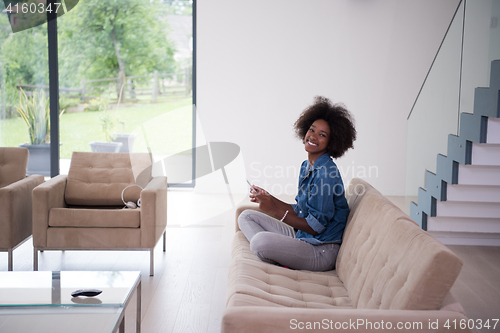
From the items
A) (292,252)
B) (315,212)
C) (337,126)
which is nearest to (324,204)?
(315,212)

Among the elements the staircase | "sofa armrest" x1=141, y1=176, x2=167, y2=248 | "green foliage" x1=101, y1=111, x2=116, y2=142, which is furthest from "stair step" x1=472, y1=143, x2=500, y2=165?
"green foliage" x1=101, y1=111, x2=116, y2=142

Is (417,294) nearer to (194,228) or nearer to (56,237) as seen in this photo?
(56,237)

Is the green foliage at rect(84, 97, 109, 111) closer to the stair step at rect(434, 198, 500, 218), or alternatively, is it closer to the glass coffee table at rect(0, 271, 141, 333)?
the glass coffee table at rect(0, 271, 141, 333)

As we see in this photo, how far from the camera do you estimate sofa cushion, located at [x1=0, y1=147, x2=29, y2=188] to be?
3641 mm

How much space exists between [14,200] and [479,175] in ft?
11.3

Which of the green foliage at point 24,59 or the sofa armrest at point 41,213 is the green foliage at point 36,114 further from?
the sofa armrest at point 41,213

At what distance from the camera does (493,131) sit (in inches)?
117

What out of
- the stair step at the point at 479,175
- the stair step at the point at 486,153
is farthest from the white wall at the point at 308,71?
the stair step at the point at 486,153

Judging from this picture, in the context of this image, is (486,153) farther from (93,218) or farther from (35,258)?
(35,258)

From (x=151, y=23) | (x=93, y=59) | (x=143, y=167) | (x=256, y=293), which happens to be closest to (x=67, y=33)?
(x=93, y=59)

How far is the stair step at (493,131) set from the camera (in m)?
2.95

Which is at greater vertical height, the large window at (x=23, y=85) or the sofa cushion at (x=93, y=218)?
the large window at (x=23, y=85)

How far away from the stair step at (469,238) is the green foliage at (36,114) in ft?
17.3

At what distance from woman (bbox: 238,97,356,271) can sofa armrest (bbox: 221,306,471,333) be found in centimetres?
92
